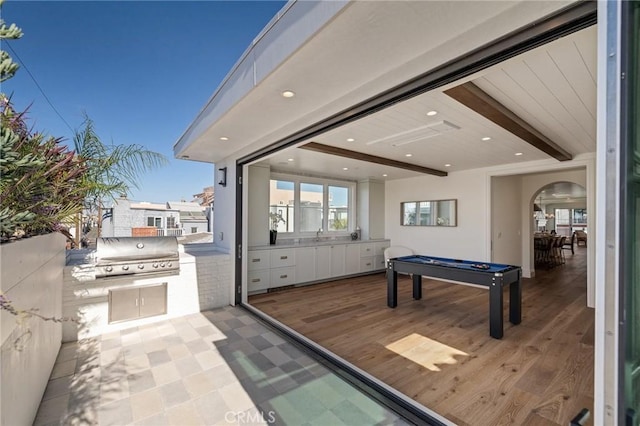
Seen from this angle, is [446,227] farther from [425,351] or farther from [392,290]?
[425,351]

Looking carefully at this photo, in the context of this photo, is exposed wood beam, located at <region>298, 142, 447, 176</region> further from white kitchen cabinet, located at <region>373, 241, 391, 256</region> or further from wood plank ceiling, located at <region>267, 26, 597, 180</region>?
white kitchen cabinet, located at <region>373, 241, 391, 256</region>

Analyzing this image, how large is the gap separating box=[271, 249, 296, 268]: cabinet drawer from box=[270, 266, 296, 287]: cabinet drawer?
97 millimetres

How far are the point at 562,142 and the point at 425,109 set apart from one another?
2.69 m

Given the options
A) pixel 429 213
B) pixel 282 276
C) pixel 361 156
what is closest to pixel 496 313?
pixel 361 156

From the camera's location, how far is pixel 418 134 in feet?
11.5

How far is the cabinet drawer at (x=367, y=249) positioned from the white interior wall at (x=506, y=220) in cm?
257

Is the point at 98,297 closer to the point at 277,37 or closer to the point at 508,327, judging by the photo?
the point at 277,37

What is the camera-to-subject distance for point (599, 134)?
2.84ft

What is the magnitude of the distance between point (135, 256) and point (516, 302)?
191 inches

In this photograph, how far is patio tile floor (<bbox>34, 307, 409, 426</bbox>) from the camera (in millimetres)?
1946

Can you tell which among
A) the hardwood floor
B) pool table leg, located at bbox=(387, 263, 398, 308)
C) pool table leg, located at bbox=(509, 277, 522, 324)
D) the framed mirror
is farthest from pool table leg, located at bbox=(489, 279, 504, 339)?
the framed mirror

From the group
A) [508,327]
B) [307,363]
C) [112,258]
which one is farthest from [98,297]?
[508,327]

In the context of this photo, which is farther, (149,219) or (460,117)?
(149,219)

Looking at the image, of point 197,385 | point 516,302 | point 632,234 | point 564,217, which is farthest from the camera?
point 564,217
